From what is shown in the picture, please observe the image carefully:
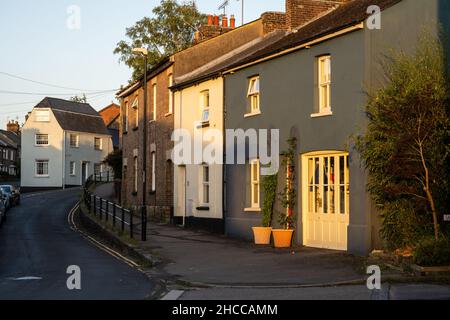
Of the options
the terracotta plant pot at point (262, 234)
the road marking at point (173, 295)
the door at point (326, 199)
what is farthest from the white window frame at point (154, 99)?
the road marking at point (173, 295)

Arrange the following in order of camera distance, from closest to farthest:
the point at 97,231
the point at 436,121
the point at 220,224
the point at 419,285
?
the point at 419,285 < the point at 436,121 < the point at 220,224 < the point at 97,231

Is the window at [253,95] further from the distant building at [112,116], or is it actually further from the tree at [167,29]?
the distant building at [112,116]

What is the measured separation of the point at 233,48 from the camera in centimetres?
2947

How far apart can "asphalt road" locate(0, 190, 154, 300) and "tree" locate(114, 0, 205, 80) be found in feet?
72.9

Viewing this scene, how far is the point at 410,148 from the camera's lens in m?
15.5

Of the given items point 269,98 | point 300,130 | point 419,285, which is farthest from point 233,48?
point 419,285

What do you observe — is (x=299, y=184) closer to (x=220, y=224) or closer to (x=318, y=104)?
(x=318, y=104)

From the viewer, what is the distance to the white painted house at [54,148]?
6625 cm

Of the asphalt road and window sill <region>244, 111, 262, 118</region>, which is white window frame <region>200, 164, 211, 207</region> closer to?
window sill <region>244, 111, 262, 118</region>

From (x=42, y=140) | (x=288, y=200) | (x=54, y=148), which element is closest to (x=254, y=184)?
(x=288, y=200)

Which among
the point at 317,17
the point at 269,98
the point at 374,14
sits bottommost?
the point at 269,98

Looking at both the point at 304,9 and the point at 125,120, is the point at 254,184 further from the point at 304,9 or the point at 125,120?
the point at 125,120

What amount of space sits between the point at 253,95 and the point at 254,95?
4 cm

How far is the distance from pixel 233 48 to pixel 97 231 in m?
9.59
